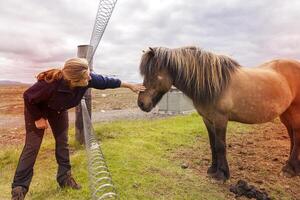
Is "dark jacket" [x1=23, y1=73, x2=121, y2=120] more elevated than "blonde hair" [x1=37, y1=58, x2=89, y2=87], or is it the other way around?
"blonde hair" [x1=37, y1=58, x2=89, y2=87]

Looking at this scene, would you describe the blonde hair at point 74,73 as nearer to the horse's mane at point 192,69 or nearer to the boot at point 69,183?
the horse's mane at point 192,69

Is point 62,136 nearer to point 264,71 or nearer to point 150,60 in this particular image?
point 150,60

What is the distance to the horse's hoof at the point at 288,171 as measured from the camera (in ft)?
20.1

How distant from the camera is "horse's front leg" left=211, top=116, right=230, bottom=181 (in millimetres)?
5319

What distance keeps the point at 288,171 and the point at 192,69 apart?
2519 mm

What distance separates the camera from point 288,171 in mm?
6172

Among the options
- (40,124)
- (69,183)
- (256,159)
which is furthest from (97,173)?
(256,159)

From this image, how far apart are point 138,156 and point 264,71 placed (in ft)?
8.33

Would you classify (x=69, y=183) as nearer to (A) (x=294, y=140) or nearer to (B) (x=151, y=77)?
(B) (x=151, y=77)

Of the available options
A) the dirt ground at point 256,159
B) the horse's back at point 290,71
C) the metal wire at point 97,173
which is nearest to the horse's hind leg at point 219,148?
the dirt ground at point 256,159

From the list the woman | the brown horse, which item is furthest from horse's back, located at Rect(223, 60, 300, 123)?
the woman

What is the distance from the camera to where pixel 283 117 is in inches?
255

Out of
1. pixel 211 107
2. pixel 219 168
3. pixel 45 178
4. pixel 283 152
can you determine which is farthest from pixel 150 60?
pixel 283 152

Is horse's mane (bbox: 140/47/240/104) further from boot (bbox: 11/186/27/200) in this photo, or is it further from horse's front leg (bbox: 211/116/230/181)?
boot (bbox: 11/186/27/200)
